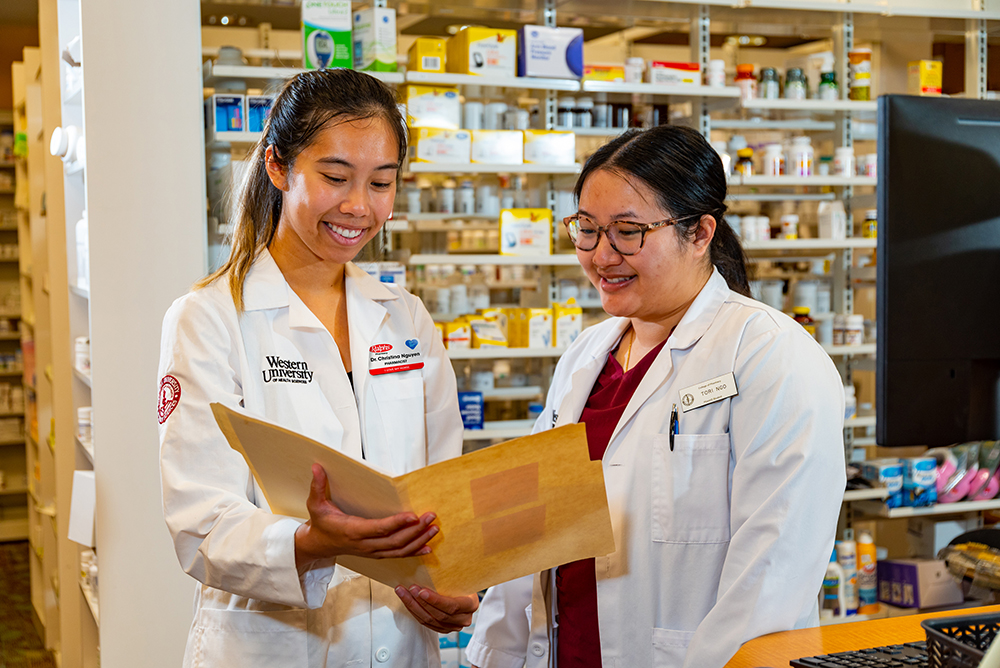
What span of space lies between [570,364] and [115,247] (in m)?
1.68

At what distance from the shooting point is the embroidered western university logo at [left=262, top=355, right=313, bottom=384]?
61.7 inches

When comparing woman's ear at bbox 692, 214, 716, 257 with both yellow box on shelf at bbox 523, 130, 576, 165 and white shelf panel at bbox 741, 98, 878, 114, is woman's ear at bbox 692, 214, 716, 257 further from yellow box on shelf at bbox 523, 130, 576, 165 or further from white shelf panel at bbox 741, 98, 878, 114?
white shelf panel at bbox 741, 98, 878, 114

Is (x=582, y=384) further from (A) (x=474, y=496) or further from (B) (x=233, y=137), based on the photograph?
(B) (x=233, y=137)

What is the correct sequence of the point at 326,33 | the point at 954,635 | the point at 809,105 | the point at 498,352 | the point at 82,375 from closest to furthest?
the point at 954,635 → the point at 82,375 → the point at 326,33 → the point at 498,352 → the point at 809,105

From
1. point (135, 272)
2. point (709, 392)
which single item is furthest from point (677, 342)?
point (135, 272)

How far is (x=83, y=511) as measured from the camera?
287cm

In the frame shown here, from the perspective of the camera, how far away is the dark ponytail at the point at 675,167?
1575 mm

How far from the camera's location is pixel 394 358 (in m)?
1.71

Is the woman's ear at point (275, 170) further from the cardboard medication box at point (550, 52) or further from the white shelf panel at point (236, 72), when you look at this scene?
the cardboard medication box at point (550, 52)

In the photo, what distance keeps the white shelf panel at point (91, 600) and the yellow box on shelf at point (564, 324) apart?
6.70 ft

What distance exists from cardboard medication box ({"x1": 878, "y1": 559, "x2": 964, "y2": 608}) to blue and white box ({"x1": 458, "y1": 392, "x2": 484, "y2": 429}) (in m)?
2.14

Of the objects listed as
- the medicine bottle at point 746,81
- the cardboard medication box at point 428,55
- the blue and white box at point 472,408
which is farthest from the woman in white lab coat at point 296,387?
the medicine bottle at point 746,81

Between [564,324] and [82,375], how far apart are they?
1944 millimetres

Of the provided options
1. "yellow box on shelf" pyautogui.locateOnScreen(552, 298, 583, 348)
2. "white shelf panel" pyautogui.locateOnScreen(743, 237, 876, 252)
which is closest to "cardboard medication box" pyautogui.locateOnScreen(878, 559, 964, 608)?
"white shelf panel" pyautogui.locateOnScreen(743, 237, 876, 252)
